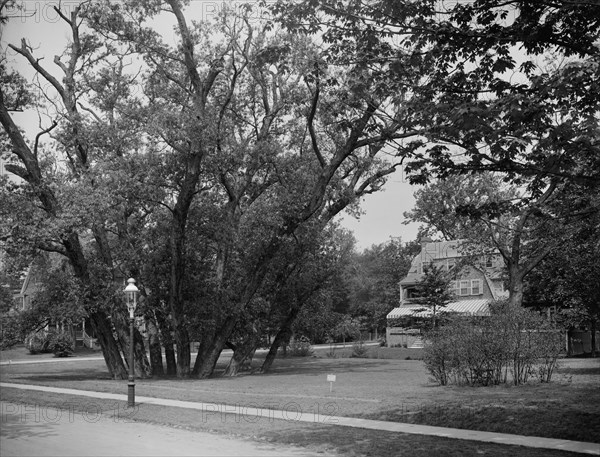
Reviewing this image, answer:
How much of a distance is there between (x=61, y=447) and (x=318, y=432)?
4.71m

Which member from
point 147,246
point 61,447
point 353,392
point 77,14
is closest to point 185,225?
point 147,246

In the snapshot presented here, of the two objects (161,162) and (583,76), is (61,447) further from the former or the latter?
(161,162)

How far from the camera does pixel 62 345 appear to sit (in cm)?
4747

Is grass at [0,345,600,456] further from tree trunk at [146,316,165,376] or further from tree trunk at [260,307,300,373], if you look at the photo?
tree trunk at [260,307,300,373]

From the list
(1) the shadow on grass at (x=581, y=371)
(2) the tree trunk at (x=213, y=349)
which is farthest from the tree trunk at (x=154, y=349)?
(1) the shadow on grass at (x=581, y=371)

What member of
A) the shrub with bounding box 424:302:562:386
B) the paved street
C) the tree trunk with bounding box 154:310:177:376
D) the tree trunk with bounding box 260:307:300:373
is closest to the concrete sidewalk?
the paved street

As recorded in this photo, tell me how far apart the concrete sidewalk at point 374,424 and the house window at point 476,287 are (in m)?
44.1

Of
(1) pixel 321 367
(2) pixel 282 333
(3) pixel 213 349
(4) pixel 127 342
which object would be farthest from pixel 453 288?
(4) pixel 127 342

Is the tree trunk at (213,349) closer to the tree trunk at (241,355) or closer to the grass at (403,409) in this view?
the tree trunk at (241,355)

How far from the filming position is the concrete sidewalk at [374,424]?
10529 millimetres

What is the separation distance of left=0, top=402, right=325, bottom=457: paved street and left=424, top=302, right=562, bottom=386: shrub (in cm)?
914

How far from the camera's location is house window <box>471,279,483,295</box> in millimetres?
58000

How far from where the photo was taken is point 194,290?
2911cm

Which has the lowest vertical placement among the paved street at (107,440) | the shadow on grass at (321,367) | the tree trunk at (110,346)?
the shadow on grass at (321,367)
